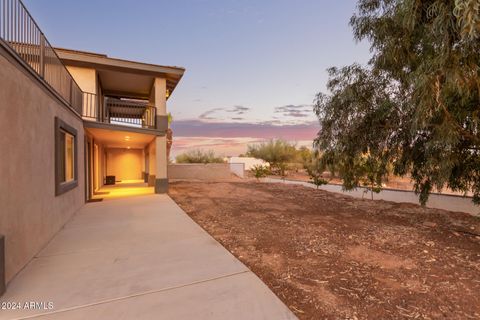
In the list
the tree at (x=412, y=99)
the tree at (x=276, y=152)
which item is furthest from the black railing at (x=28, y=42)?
the tree at (x=276, y=152)

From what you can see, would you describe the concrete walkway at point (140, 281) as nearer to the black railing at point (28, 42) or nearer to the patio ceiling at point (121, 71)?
the black railing at point (28, 42)

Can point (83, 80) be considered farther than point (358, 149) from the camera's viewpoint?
Yes

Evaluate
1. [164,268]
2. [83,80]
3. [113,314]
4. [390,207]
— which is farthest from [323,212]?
[83,80]

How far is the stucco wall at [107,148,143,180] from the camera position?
18328 mm

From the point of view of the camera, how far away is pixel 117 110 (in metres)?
14.0

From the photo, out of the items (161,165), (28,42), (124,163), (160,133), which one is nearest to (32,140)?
(28,42)

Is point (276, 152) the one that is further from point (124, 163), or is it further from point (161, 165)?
point (161, 165)

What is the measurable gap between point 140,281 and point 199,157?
82.2 ft

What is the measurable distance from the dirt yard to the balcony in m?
5.74

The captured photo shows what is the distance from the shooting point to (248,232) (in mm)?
5328

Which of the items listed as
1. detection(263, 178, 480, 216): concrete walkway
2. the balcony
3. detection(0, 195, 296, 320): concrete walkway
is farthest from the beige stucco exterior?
detection(263, 178, 480, 216): concrete walkway

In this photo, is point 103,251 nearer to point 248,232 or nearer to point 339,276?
point 248,232

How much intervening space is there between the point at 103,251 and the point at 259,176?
15.7 meters

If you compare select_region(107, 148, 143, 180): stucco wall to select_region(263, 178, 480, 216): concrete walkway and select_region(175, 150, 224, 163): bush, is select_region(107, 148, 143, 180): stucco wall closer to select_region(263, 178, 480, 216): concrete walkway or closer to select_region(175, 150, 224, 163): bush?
select_region(175, 150, 224, 163): bush
